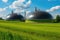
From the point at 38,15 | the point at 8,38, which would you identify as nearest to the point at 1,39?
the point at 8,38

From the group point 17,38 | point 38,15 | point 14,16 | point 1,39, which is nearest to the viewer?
point 17,38

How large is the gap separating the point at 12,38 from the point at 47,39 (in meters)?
2.74

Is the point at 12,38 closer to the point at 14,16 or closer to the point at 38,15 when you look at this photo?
the point at 38,15

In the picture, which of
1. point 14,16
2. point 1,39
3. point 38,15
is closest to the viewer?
point 1,39

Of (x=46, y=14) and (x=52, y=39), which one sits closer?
(x=52, y=39)

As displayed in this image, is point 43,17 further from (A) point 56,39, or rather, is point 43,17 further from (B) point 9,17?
(A) point 56,39

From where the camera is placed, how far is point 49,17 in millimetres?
70188

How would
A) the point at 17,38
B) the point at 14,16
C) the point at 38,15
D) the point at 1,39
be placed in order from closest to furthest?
1. the point at 17,38
2. the point at 1,39
3. the point at 38,15
4. the point at 14,16

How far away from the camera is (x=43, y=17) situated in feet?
224

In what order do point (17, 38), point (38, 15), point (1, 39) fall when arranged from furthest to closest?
1. point (38, 15)
2. point (1, 39)
3. point (17, 38)

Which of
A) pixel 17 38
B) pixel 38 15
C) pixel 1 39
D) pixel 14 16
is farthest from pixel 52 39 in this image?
pixel 14 16

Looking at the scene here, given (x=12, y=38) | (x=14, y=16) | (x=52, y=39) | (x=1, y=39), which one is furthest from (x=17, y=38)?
(x=14, y=16)

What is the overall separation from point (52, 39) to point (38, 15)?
55.4 meters

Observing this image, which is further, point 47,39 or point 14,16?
point 14,16
